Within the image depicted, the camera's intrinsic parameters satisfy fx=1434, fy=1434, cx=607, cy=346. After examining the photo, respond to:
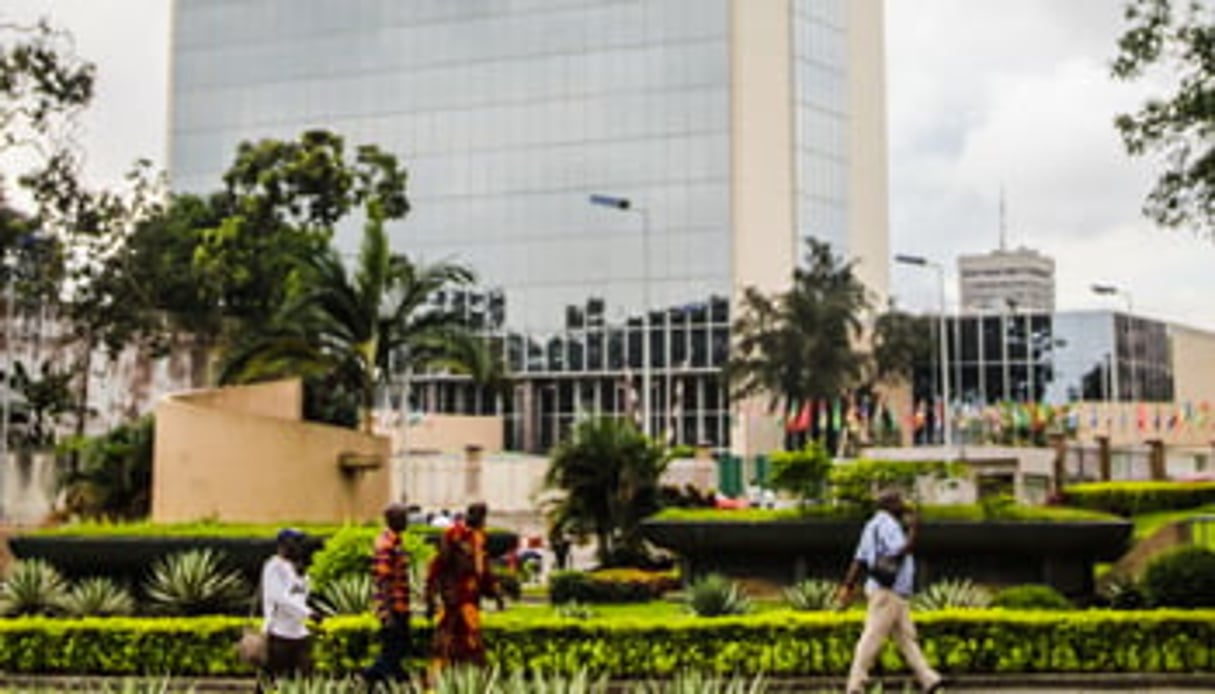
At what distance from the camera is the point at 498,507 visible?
45.8 metres

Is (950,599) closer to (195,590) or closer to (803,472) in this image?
(803,472)

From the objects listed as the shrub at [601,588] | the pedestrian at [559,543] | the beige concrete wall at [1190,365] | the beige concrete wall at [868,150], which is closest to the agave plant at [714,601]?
the shrub at [601,588]

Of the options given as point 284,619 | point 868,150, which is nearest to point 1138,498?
point 284,619

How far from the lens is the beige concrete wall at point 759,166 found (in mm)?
66625

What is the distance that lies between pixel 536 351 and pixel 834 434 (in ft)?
49.6

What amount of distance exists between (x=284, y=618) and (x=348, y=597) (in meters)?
3.50

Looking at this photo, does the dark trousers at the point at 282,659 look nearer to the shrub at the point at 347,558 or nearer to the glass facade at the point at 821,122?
the shrub at the point at 347,558

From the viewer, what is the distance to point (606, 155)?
68.9 metres

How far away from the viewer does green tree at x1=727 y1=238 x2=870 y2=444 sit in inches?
2403

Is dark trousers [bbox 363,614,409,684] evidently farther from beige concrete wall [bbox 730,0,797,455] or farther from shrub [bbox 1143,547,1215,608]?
beige concrete wall [bbox 730,0,797,455]

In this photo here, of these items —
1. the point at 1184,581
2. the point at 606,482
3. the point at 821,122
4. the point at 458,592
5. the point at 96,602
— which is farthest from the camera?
the point at 821,122

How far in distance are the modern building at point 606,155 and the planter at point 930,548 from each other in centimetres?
4534

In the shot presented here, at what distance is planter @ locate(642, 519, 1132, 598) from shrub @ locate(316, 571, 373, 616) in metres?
4.91

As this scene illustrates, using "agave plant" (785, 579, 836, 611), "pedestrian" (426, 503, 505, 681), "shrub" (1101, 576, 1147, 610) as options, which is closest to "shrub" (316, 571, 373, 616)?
"pedestrian" (426, 503, 505, 681)
